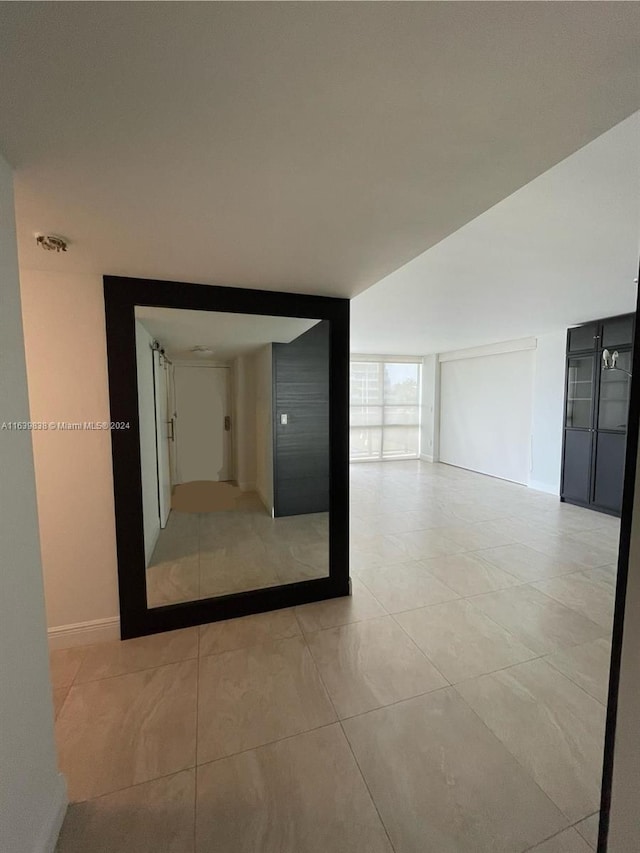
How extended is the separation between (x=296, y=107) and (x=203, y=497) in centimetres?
403

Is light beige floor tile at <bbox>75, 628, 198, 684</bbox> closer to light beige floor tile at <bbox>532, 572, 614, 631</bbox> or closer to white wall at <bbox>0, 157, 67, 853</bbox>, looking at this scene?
white wall at <bbox>0, 157, 67, 853</bbox>

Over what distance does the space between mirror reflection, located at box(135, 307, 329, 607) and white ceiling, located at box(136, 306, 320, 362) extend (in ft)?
0.04

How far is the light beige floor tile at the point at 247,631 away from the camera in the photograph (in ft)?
6.71

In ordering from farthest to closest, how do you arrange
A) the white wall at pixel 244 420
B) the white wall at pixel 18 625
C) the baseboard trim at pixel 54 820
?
the white wall at pixel 244 420 → the baseboard trim at pixel 54 820 → the white wall at pixel 18 625

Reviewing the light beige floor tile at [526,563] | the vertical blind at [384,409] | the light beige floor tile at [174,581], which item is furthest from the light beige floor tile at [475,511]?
the vertical blind at [384,409]

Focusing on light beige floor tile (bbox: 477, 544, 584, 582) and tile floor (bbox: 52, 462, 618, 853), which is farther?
light beige floor tile (bbox: 477, 544, 584, 582)

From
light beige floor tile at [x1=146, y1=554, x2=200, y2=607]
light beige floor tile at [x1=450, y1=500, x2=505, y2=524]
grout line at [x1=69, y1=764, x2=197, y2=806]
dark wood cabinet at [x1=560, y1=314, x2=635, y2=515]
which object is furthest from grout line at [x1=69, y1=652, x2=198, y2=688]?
dark wood cabinet at [x1=560, y1=314, x2=635, y2=515]

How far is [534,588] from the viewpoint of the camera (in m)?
2.69

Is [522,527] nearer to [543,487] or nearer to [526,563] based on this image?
[526,563]

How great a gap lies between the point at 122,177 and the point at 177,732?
2.13 meters

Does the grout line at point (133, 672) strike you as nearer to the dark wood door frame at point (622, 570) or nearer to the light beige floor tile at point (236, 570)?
the light beige floor tile at point (236, 570)

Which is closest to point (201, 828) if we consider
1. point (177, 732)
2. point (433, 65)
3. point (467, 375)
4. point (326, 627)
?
point (177, 732)

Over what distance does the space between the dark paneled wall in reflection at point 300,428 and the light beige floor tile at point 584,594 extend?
2269mm

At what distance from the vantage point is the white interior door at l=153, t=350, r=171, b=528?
325cm
